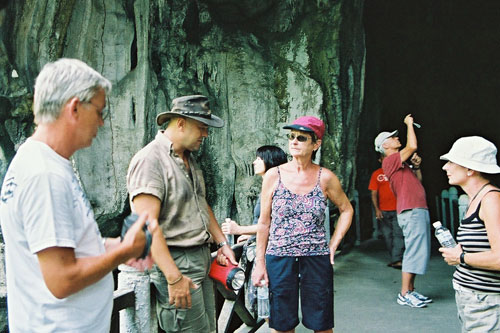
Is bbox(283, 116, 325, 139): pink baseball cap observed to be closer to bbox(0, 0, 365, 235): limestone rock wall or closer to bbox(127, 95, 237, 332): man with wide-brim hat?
bbox(127, 95, 237, 332): man with wide-brim hat

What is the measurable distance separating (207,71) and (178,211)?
536 centimetres

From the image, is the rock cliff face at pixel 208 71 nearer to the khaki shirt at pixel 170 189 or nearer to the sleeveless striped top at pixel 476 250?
the khaki shirt at pixel 170 189

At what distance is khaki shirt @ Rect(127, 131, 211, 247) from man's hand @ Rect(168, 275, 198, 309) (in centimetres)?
21

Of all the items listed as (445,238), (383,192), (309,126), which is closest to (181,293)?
(309,126)

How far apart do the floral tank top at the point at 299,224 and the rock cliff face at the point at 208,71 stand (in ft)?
13.5

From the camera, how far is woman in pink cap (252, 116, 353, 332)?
9.84 ft

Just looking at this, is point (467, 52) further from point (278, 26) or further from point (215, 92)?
point (215, 92)

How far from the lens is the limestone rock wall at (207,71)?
19.9 feet

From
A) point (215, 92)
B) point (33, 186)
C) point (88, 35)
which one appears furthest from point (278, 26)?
point (33, 186)

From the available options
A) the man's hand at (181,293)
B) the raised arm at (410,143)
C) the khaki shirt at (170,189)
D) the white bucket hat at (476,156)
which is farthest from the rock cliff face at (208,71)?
the white bucket hat at (476,156)

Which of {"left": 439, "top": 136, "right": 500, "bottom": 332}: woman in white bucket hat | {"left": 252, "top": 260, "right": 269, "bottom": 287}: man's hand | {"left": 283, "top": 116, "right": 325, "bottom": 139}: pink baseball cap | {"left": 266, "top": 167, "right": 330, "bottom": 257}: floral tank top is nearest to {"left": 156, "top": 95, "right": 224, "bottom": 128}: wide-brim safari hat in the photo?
Result: {"left": 283, "top": 116, "right": 325, "bottom": 139}: pink baseball cap

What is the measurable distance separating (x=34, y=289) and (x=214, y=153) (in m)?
6.29

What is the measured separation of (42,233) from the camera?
1.38 meters

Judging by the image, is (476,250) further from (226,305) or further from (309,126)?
(226,305)
